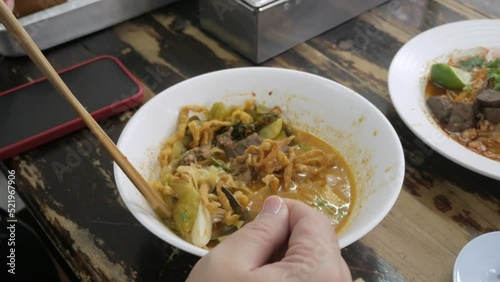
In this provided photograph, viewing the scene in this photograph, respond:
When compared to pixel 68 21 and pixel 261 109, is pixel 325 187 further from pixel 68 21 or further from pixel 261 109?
pixel 68 21

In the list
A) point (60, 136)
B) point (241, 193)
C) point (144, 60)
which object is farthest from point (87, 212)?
point (144, 60)

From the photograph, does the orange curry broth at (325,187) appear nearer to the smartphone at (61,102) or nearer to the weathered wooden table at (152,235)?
the weathered wooden table at (152,235)

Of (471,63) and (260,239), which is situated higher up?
(260,239)

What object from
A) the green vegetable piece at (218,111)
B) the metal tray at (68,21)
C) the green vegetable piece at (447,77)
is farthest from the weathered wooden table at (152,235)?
the green vegetable piece at (218,111)

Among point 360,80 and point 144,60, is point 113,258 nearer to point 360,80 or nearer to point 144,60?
point 144,60

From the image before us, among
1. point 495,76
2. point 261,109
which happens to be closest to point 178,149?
point 261,109

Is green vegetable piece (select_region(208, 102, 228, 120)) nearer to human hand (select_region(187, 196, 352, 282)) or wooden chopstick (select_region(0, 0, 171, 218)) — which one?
wooden chopstick (select_region(0, 0, 171, 218))
